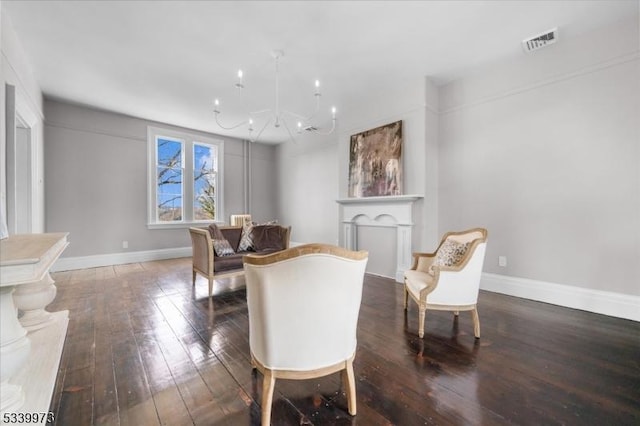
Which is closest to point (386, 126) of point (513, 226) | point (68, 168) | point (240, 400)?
point (513, 226)

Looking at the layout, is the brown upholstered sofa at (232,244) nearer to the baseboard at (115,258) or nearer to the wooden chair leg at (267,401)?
the wooden chair leg at (267,401)

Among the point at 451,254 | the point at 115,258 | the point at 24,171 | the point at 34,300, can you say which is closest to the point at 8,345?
the point at 34,300

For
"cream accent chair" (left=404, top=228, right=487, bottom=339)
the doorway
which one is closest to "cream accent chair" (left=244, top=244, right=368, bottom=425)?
"cream accent chair" (left=404, top=228, right=487, bottom=339)

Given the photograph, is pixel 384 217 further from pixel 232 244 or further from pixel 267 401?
pixel 267 401

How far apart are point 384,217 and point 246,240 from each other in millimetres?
2143

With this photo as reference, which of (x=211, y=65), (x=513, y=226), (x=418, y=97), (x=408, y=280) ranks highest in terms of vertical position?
(x=211, y=65)

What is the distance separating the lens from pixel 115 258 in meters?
4.93

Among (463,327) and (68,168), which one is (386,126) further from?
(68,168)

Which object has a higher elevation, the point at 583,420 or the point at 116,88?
the point at 116,88

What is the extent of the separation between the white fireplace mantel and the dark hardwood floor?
1132mm

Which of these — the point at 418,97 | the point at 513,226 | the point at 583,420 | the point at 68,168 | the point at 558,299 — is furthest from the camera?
the point at 68,168

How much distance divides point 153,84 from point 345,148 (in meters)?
3.05

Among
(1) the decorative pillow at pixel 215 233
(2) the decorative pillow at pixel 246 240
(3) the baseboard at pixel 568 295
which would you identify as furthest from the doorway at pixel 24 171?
(3) the baseboard at pixel 568 295

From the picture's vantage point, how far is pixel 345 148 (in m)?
4.66
